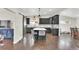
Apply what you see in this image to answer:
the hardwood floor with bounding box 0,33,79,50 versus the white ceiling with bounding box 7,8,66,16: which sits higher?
the white ceiling with bounding box 7,8,66,16

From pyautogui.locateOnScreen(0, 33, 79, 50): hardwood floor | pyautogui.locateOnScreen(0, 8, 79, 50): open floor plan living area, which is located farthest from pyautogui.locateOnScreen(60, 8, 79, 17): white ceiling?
pyautogui.locateOnScreen(0, 33, 79, 50): hardwood floor

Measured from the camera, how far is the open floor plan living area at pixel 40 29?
8.50ft

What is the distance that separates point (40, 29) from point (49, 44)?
1.25ft

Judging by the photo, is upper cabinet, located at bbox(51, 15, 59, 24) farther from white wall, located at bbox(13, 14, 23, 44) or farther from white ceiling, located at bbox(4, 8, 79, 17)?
white wall, located at bbox(13, 14, 23, 44)

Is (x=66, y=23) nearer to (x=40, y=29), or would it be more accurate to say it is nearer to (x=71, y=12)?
(x=71, y=12)

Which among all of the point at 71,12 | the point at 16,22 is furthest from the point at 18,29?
the point at 71,12

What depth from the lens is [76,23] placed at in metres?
2.62

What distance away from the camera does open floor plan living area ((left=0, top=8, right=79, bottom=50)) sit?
2590 millimetres

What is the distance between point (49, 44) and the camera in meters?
2.61

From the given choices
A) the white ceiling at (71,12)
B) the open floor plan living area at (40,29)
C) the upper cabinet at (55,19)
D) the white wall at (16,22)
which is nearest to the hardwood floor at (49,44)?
the open floor plan living area at (40,29)

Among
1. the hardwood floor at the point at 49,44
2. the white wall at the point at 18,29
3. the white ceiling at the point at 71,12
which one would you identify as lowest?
the hardwood floor at the point at 49,44

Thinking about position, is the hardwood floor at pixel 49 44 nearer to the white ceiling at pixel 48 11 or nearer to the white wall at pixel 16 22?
the white wall at pixel 16 22

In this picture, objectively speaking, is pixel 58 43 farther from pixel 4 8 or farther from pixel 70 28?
pixel 4 8

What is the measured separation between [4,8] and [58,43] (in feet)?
4.50
